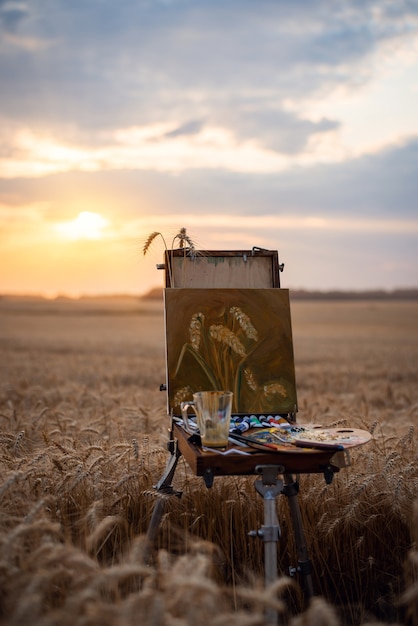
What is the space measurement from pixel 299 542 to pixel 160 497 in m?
0.91

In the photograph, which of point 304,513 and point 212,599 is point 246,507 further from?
point 212,599

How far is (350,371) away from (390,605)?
12.6 metres

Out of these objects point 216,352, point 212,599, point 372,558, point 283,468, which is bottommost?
point 372,558

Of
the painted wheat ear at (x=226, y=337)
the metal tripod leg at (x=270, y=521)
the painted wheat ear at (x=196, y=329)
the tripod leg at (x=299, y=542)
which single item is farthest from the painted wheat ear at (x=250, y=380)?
the metal tripod leg at (x=270, y=521)

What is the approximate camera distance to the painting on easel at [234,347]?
183 inches

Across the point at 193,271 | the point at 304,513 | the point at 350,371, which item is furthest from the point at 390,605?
the point at 350,371

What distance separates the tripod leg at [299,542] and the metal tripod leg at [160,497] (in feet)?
2.30

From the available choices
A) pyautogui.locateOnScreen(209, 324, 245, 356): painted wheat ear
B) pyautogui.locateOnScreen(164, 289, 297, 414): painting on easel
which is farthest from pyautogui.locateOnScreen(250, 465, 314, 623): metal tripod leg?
pyautogui.locateOnScreen(209, 324, 245, 356): painted wheat ear

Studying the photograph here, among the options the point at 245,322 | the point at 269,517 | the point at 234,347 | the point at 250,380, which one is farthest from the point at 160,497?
the point at 245,322

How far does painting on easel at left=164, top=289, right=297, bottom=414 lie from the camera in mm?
4641

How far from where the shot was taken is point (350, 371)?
54.2 feet

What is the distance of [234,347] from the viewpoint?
4.78m

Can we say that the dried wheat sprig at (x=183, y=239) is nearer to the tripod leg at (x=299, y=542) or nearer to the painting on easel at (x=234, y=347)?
the painting on easel at (x=234, y=347)

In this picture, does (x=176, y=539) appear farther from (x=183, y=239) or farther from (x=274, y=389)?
(x=183, y=239)
